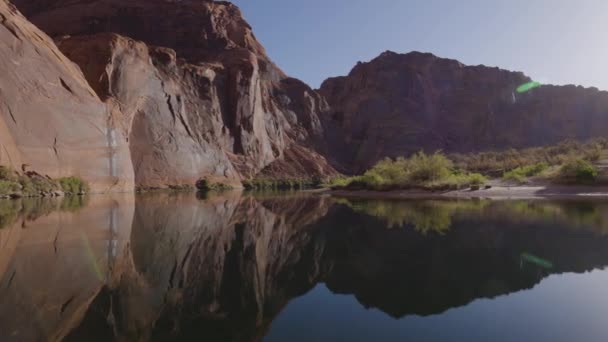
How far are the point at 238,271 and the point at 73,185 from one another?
3369 cm

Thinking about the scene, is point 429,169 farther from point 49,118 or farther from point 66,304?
point 66,304

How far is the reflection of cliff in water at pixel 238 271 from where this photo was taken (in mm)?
5218

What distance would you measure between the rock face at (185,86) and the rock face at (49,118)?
5.14m

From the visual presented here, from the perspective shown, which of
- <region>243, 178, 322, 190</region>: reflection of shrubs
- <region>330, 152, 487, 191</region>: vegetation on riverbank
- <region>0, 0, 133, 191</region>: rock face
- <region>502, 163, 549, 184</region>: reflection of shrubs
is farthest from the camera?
<region>243, 178, 322, 190</region>: reflection of shrubs

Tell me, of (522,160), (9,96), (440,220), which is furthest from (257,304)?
(522,160)

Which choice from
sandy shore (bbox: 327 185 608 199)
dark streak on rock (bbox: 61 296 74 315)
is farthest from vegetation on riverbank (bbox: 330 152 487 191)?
dark streak on rock (bbox: 61 296 74 315)

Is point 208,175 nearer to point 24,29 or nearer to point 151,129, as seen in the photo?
point 151,129

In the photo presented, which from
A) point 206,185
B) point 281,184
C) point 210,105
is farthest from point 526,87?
point 206,185

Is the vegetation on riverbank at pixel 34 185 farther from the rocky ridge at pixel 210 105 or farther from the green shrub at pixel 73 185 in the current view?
the rocky ridge at pixel 210 105

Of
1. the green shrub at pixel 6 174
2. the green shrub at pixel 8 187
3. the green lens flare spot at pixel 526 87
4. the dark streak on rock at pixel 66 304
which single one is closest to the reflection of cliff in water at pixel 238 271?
the dark streak on rock at pixel 66 304

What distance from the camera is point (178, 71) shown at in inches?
2832

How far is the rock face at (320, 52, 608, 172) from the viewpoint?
108 meters

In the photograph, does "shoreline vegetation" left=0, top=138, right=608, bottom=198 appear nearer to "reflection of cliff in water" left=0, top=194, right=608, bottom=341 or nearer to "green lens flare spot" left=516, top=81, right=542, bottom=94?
"reflection of cliff in water" left=0, top=194, right=608, bottom=341

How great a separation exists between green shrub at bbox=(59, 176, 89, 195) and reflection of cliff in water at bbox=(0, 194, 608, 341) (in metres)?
24.5
